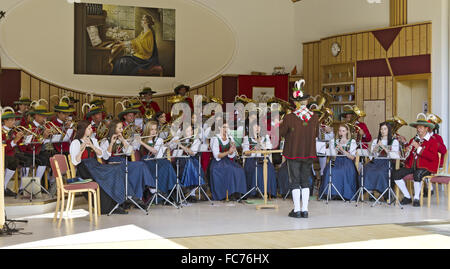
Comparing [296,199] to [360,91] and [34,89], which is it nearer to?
[360,91]

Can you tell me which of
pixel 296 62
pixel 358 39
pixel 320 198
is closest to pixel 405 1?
pixel 358 39

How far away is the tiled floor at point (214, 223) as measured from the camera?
6566 mm

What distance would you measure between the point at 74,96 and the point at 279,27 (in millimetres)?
5458

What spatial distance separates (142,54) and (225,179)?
239 inches

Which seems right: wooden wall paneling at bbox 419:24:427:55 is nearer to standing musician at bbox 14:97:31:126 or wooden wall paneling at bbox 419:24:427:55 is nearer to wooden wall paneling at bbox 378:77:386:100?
wooden wall paneling at bbox 378:77:386:100

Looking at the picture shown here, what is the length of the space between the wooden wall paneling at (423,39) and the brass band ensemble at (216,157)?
88.1 inches

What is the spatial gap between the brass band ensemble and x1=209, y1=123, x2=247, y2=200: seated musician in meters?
0.02

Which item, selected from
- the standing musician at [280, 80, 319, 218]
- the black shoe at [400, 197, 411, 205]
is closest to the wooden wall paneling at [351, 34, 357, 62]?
the black shoe at [400, 197, 411, 205]

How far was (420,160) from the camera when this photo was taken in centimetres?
930

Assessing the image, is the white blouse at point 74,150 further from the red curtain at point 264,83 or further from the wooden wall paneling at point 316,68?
the wooden wall paneling at point 316,68

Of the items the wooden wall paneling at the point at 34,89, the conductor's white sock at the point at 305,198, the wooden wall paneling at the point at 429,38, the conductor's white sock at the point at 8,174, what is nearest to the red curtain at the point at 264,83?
the wooden wall paneling at the point at 429,38

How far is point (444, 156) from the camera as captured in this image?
376 inches

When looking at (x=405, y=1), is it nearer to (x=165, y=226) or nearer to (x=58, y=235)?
(x=165, y=226)

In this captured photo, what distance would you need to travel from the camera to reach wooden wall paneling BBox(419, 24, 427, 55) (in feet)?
39.4
